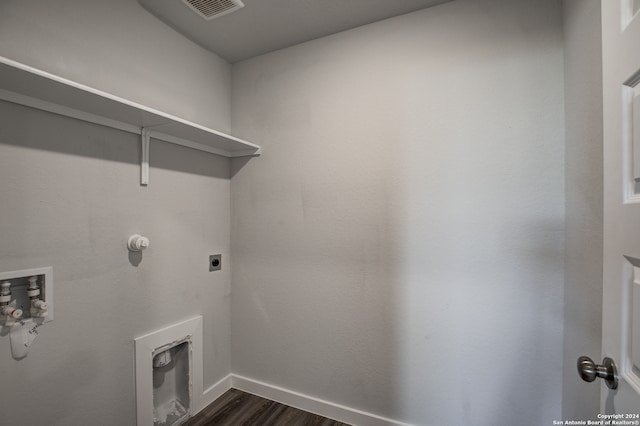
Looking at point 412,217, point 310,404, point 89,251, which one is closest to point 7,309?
point 89,251

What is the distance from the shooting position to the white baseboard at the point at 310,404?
5.42 ft

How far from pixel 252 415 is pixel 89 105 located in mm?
1949

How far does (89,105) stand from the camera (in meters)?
1.22

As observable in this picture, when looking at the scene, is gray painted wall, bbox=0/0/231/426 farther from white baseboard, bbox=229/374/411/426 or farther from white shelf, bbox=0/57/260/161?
white baseboard, bbox=229/374/411/426

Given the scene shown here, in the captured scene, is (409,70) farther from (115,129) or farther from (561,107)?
(115,129)

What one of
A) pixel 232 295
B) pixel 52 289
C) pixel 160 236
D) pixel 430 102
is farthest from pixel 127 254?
pixel 430 102

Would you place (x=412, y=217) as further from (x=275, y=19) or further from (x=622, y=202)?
(x=275, y=19)

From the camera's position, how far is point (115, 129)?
1412 mm

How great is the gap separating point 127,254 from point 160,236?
20 centimetres

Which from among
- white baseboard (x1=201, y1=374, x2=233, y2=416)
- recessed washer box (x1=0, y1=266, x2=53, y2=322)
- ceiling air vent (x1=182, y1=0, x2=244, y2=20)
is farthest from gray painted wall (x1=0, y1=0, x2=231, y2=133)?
white baseboard (x1=201, y1=374, x2=233, y2=416)

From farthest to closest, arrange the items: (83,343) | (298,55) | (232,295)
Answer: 1. (232,295)
2. (298,55)
3. (83,343)

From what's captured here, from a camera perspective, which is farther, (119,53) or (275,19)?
(275,19)

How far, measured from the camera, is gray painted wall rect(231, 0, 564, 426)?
52.1 inches

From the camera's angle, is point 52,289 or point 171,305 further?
point 171,305
